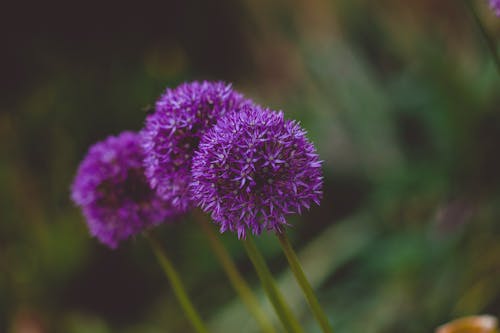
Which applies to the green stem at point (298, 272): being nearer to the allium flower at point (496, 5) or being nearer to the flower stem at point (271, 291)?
the flower stem at point (271, 291)

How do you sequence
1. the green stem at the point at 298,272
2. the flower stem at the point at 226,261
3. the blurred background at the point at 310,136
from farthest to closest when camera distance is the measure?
A: the blurred background at the point at 310,136 < the flower stem at the point at 226,261 < the green stem at the point at 298,272

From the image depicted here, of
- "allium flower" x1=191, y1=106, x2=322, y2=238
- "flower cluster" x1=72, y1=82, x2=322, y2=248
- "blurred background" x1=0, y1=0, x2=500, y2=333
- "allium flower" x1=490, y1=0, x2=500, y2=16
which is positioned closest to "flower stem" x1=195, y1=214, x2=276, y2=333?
"flower cluster" x1=72, y1=82, x2=322, y2=248

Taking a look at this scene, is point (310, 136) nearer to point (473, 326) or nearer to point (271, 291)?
point (473, 326)

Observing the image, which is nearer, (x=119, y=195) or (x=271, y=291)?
(x=271, y=291)

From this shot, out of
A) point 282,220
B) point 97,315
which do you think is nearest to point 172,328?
point 97,315

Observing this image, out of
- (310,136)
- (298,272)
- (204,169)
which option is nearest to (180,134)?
(204,169)

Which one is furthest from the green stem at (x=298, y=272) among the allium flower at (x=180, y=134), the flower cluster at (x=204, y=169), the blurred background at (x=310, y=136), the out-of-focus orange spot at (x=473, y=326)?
the blurred background at (x=310, y=136)

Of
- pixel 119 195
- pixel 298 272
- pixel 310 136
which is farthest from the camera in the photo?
pixel 310 136
